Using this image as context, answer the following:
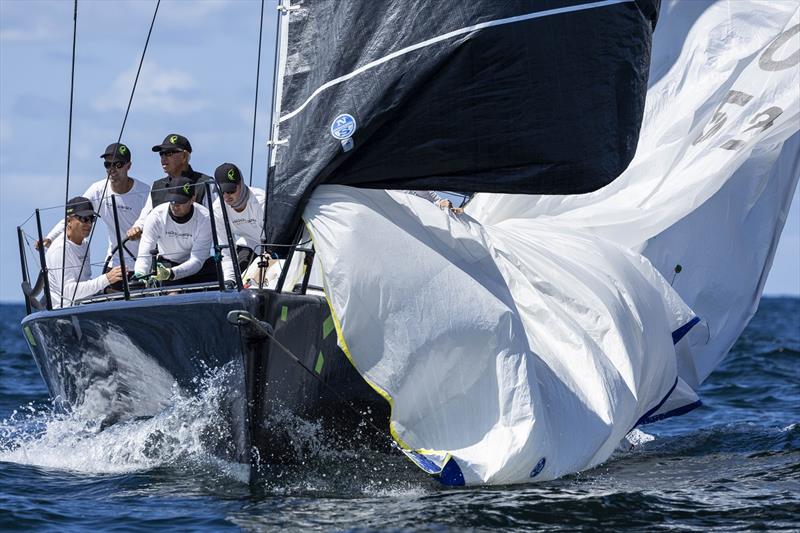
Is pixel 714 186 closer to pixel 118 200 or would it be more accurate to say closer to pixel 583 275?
pixel 583 275

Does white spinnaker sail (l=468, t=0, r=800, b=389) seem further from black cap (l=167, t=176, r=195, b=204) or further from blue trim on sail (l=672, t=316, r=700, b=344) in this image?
black cap (l=167, t=176, r=195, b=204)

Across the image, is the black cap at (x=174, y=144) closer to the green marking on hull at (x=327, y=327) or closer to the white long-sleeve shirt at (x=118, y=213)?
the white long-sleeve shirt at (x=118, y=213)

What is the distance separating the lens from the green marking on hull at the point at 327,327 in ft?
21.4

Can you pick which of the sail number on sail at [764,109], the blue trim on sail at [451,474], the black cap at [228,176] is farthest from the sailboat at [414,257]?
the sail number on sail at [764,109]

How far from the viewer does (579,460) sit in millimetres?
6625

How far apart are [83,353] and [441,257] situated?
2.26m

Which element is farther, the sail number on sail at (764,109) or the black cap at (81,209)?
the sail number on sail at (764,109)

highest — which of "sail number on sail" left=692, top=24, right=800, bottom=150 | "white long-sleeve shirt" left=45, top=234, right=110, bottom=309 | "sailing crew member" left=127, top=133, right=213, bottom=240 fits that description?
"sail number on sail" left=692, top=24, right=800, bottom=150

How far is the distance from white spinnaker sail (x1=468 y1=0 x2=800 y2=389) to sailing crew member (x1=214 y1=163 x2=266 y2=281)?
6.82 ft

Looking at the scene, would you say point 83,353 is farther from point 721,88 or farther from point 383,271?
point 721,88

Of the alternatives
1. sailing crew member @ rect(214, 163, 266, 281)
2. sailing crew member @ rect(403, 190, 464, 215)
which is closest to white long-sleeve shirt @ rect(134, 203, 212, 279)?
sailing crew member @ rect(214, 163, 266, 281)

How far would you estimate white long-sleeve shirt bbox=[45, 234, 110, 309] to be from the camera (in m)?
7.59

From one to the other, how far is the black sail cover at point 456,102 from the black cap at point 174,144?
1936 millimetres

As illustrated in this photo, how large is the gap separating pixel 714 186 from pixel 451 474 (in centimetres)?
414
